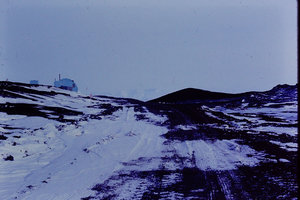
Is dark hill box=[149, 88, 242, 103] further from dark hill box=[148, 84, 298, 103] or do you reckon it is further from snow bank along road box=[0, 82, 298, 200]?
snow bank along road box=[0, 82, 298, 200]

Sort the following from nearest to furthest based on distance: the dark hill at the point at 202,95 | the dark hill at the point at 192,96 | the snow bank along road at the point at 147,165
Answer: the snow bank along road at the point at 147,165 → the dark hill at the point at 202,95 → the dark hill at the point at 192,96

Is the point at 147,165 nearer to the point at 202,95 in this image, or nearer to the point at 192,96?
the point at 192,96

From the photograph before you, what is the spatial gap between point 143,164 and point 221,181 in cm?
228

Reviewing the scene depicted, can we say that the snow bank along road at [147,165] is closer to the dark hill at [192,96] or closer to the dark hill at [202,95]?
the dark hill at [202,95]

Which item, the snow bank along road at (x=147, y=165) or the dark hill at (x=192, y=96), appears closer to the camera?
the snow bank along road at (x=147, y=165)

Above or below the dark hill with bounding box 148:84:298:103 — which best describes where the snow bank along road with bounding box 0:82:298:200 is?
below

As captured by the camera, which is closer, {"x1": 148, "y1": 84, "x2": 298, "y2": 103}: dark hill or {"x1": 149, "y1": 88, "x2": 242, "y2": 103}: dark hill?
{"x1": 148, "y1": 84, "x2": 298, "y2": 103}: dark hill

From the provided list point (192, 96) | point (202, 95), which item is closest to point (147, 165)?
point (192, 96)

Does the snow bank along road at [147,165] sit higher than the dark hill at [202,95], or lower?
lower

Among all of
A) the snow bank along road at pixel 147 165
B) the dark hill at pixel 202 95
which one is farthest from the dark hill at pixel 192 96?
the snow bank along road at pixel 147 165

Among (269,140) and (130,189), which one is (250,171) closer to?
(130,189)

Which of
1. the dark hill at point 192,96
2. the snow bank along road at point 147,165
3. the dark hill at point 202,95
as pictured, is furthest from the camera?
the dark hill at point 192,96

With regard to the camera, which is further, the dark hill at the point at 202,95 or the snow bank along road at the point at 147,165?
the dark hill at the point at 202,95

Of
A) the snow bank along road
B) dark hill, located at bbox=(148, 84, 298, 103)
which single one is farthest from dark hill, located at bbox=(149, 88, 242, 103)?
the snow bank along road
